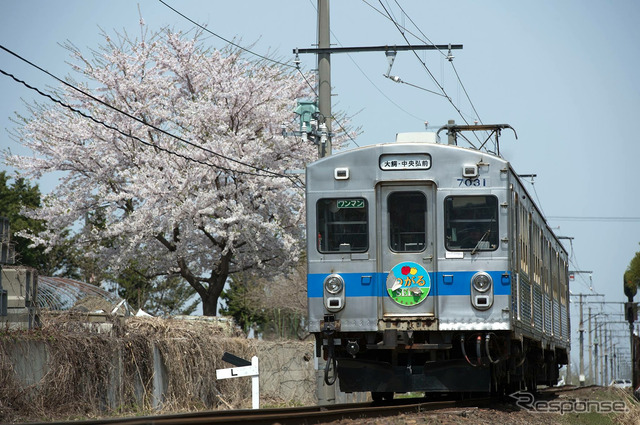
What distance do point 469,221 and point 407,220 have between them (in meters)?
0.80

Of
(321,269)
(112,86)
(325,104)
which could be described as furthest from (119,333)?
(112,86)

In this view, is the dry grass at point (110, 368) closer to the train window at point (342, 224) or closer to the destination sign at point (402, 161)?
the train window at point (342, 224)

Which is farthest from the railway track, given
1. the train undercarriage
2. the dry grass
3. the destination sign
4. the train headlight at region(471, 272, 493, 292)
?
the dry grass

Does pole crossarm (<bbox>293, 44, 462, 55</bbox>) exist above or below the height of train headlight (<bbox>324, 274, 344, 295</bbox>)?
above

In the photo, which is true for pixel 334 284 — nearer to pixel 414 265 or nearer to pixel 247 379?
pixel 414 265

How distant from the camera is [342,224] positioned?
12.3m

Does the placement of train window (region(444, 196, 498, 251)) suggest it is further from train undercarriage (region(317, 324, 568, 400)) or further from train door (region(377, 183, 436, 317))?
train undercarriage (region(317, 324, 568, 400))

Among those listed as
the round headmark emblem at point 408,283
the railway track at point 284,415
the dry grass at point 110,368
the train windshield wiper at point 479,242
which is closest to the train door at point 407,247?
the round headmark emblem at point 408,283

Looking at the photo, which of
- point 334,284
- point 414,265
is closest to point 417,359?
point 414,265

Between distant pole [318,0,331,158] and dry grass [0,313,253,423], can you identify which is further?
distant pole [318,0,331,158]

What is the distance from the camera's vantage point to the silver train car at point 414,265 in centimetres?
1183

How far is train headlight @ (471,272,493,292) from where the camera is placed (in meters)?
11.8

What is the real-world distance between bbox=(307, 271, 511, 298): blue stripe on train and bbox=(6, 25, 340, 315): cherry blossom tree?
1427 cm

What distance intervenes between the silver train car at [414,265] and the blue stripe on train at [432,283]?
0.01m
